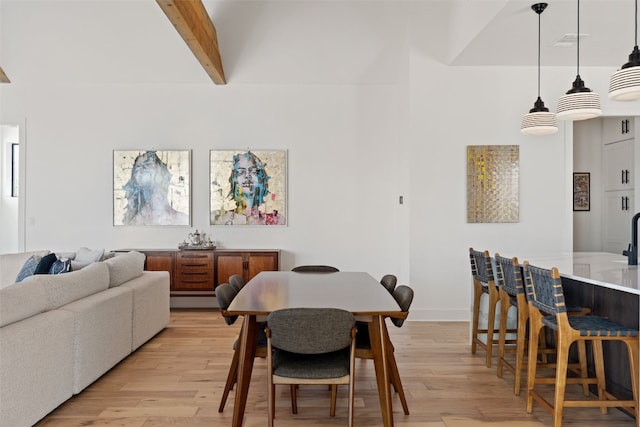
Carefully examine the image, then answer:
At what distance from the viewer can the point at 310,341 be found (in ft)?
7.03

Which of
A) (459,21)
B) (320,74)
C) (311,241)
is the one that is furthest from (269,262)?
(459,21)

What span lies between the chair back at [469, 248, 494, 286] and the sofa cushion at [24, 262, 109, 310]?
3.16 meters

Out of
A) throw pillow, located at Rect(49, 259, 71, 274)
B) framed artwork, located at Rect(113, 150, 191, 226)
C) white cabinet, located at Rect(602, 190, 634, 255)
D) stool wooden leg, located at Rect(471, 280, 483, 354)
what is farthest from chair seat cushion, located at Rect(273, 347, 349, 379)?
white cabinet, located at Rect(602, 190, 634, 255)

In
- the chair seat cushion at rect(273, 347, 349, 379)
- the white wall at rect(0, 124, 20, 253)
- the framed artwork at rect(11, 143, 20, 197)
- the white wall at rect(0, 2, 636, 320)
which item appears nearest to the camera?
the chair seat cushion at rect(273, 347, 349, 379)

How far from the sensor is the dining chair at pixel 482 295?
353 centimetres

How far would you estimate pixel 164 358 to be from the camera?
374cm

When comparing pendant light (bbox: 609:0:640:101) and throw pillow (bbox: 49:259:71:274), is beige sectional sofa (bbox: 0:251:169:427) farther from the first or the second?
pendant light (bbox: 609:0:640:101)

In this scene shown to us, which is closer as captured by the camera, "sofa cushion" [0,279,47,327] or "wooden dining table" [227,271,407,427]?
"wooden dining table" [227,271,407,427]

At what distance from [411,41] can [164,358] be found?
435 centimetres

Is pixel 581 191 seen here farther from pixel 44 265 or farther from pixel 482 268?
pixel 44 265

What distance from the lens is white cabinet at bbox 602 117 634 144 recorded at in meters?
6.16

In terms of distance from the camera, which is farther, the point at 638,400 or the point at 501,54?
the point at 501,54

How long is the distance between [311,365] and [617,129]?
6.37m

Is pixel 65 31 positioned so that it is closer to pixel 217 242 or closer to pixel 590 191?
pixel 217 242
